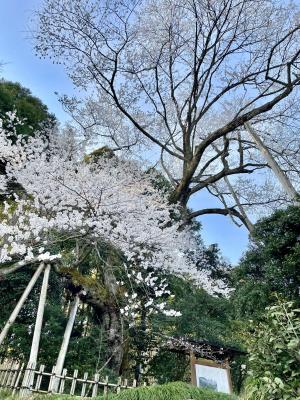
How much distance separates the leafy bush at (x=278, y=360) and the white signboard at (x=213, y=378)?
403 cm

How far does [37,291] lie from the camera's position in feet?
24.2

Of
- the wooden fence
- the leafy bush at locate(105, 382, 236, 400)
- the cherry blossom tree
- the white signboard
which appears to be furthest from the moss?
the leafy bush at locate(105, 382, 236, 400)

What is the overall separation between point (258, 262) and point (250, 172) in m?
5.10

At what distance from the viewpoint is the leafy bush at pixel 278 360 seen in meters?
2.59

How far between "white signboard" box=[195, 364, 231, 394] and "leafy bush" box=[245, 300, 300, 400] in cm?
403

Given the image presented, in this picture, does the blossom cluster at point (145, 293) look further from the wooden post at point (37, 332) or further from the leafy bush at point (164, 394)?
the leafy bush at point (164, 394)

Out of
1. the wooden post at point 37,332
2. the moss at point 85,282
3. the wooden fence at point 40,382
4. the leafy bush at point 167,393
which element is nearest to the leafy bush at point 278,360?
the leafy bush at point 167,393

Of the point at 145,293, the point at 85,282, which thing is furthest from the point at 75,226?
the point at 145,293

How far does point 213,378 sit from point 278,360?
4679mm

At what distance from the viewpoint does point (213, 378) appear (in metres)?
6.88

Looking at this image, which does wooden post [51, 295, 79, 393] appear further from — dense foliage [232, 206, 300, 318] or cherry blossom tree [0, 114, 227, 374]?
dense foliage [232, 206, 300, 318]

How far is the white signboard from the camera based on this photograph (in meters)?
6.69

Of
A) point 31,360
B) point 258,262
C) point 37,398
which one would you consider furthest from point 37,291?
point 258,262

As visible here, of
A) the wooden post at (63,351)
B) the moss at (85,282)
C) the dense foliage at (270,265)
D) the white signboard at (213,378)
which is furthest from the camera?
the moss at (85,282)
